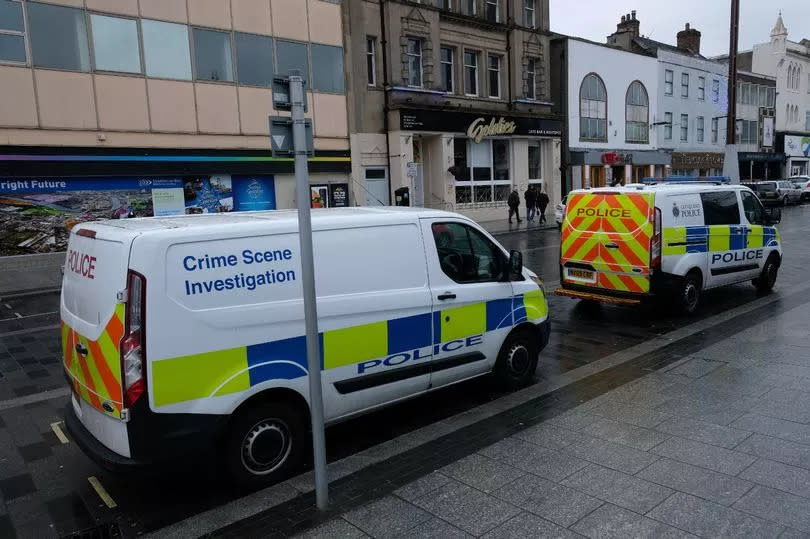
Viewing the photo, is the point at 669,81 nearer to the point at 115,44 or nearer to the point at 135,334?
Result: the point at 115,44

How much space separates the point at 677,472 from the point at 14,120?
59.0 ft

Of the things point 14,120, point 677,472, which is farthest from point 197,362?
point 14,120

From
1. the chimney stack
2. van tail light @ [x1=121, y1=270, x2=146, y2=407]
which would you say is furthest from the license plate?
the chimney stack

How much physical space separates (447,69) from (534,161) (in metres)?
7.16

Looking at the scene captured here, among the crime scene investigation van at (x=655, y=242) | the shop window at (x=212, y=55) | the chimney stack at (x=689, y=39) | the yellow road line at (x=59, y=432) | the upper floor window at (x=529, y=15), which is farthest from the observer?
the chimney stack at (x=689, y=39)

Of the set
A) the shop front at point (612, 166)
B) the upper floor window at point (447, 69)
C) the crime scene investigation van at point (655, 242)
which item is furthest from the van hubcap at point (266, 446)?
the shop front at point (612, 166)

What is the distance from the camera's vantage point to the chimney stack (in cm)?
4481

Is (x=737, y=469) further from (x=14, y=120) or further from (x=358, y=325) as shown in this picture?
(x=14, y=120)

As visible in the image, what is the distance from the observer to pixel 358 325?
4.77 m

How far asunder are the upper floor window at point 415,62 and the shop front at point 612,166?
1130 centimetres

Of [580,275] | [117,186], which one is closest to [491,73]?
[117,186]

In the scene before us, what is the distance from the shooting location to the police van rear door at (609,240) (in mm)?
8680

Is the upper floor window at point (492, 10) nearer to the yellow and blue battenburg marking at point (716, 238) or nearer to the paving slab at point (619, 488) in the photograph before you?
the yellow and blue battenburg marking at point (716, 238)

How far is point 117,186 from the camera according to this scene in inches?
727
